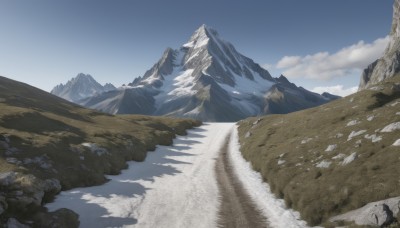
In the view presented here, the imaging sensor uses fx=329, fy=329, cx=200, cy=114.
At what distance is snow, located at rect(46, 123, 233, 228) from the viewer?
24.8 metres

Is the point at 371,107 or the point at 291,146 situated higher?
the point at 371,107

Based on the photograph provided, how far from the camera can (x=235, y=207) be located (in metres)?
27.8

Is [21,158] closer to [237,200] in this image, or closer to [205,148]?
[237,200]

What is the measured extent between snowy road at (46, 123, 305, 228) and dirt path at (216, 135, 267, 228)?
39 cm

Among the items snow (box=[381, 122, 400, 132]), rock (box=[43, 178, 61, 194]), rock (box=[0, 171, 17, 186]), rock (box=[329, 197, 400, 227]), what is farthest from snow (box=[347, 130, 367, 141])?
rock (box=[0, 171, 17, 186])

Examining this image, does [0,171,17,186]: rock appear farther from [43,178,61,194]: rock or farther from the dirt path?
the dirt path

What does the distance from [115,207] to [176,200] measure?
5.66 m

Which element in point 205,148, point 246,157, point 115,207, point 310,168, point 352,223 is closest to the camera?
point 352,223

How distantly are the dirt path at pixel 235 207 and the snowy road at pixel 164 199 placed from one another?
385 mm

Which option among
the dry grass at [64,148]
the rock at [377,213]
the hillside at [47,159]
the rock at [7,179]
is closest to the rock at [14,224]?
the hillside at [47,159]

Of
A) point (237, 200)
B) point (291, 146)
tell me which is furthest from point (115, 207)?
point (291, 146)

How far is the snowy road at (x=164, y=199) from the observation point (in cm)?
2467

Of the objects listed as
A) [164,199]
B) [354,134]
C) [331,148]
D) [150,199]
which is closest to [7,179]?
[150,199]

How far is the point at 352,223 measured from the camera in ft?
66.8
